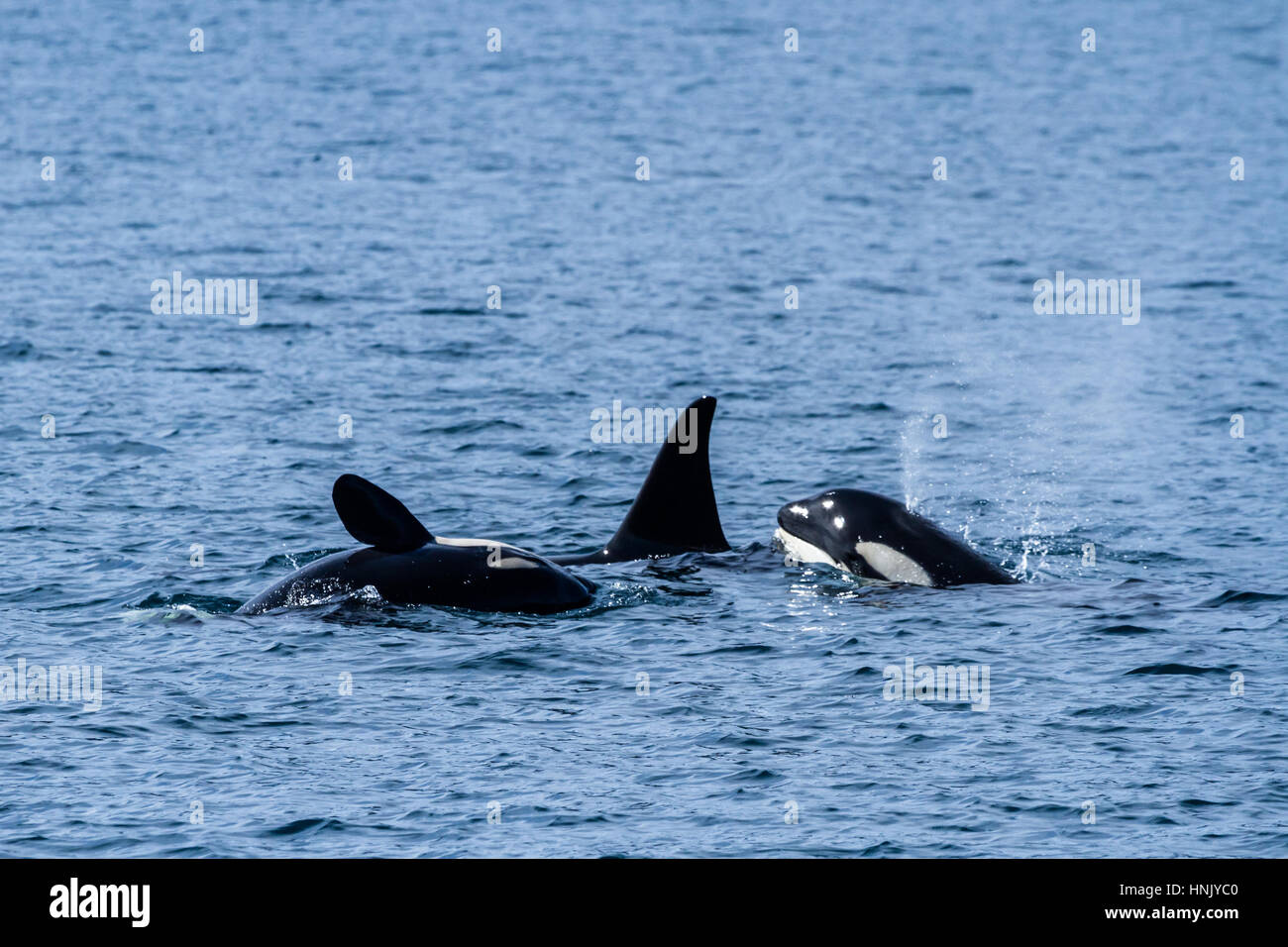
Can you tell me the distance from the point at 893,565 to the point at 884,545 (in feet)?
0.82

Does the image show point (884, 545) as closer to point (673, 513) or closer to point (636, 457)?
point (673, 513)

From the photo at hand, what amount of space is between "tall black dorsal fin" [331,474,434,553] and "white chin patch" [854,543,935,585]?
505 cm

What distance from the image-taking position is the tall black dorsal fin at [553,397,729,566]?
2272 cm

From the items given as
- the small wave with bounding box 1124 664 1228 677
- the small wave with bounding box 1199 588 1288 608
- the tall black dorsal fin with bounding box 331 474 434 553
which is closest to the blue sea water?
the small wave with bounding box 1199 588 1288 608

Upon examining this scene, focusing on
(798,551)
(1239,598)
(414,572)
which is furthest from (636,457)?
(1239,598)

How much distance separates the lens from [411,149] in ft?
200

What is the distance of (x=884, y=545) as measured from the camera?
72.5 ft

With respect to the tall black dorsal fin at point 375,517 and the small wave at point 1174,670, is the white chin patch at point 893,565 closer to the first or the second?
the small wave at point 1174,670

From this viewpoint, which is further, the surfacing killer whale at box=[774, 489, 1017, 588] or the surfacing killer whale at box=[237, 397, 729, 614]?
the surfacing killer whale at box=[774, 489, 1017, 588]

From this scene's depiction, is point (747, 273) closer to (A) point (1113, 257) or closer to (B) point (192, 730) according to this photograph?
(A) point (1113, 257)

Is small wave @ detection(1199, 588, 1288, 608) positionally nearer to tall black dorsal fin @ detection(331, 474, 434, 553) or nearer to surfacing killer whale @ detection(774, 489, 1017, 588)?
surfacing killer whale @ detection(774, 489, 1017, 588)

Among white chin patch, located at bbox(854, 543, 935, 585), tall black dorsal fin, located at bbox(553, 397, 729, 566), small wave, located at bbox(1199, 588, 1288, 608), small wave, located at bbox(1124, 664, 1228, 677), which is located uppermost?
tall black dorsal fin, located at bbox(553, 397, 729, 566)
